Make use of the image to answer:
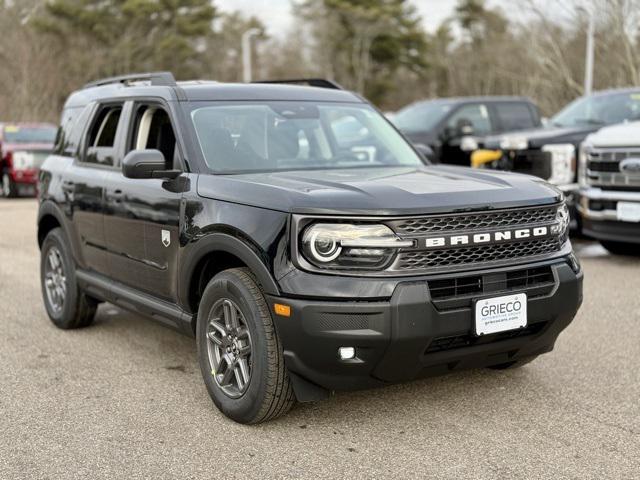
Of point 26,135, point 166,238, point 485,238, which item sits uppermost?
point 485,238

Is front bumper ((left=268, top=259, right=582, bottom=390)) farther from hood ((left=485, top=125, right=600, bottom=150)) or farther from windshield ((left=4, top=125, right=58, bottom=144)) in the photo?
windshield ((left=4, top=125, right=58, bottom=144))

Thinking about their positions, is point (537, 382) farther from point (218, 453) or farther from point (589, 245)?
point (589, 245)

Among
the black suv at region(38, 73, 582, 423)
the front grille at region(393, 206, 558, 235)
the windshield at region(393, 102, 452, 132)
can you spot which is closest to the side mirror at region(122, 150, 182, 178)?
the black suv at region(38, 73, 582, 423)

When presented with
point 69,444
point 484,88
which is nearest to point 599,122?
point 69,444

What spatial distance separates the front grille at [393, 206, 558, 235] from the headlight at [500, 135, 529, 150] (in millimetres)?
5972

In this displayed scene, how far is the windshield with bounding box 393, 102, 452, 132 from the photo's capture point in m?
12.9

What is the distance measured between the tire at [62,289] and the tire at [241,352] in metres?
1.93

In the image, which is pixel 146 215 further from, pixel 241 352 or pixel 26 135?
pixel 26 135

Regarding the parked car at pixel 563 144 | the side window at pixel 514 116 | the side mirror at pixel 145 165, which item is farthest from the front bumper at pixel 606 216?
the side mirror at pixel 145 165

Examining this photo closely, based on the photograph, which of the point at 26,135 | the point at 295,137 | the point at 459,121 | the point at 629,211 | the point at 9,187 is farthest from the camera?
the point at 26,135

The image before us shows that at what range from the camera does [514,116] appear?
1345 cm

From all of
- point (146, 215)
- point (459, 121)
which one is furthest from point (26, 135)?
point (146, 215)

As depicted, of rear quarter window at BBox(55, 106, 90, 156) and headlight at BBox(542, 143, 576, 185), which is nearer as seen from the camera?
rear quarter window at BBox(55, 106, 90, 156)

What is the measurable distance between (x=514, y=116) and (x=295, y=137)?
9.13 metres
